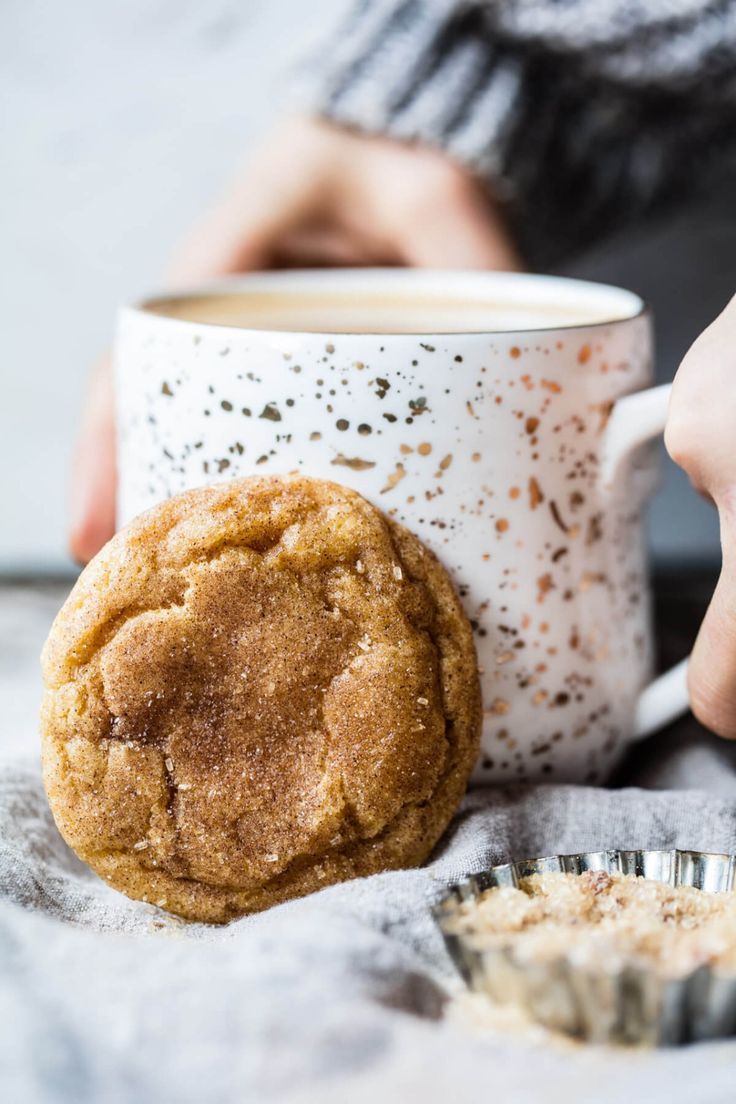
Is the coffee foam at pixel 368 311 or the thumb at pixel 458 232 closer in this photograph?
the coffee foam at pixel 368 311

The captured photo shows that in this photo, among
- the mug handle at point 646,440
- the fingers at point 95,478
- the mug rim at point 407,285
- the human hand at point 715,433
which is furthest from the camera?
the fingers at point 95,478

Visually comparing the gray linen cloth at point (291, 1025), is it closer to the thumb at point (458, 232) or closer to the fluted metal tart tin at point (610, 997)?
the fluted metal tart tin at point (610, 997)

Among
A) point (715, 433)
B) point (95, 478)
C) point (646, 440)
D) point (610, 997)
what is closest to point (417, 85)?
point (95, 478)

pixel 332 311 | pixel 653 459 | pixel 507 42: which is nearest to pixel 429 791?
pixel 653 459

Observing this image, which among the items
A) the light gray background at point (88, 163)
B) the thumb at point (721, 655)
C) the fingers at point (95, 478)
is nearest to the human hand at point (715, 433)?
the thumb at point (721, 655)

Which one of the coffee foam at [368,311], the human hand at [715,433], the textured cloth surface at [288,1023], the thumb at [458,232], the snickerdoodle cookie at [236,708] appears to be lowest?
the textured cloth surface at [288,1023]

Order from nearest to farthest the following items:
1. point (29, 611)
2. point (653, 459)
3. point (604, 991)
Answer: point (604, 991) → point (653, 459) → point (29, 611)

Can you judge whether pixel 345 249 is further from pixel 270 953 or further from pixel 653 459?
pixel 270 953
